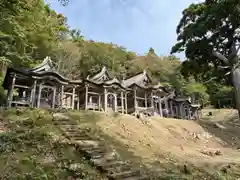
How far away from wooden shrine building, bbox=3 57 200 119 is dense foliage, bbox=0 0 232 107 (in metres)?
3.69

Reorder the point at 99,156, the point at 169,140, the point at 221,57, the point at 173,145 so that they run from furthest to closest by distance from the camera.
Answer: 1. the point at 169,140
2. the point at 173,145
3. the point at 221,57
4. the point at 99,156

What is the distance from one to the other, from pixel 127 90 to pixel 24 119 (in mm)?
15942

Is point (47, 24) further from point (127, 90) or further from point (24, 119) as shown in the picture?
point (24, 119)

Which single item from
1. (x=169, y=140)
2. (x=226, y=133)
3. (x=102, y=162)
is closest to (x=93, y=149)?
(x=102, y=162)

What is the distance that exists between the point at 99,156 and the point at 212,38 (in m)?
9.79

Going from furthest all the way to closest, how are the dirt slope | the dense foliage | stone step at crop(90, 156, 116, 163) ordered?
1. the dense foliage
2. the dirt slope
3. stone step at crop(90, 156, 116, 163)

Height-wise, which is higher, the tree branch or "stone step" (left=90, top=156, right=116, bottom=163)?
the tree branch

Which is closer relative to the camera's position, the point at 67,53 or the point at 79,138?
the point at 79,138

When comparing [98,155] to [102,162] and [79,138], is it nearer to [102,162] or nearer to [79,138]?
[102,162]

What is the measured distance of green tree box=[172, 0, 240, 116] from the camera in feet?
38.0

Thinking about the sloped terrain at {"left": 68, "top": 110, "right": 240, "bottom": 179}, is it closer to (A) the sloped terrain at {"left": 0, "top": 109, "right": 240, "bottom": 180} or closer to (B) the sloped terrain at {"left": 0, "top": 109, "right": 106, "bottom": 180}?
(A) the sloped terrain at {"left": 0, "top": 109, "right": 240, "bottom": 180}

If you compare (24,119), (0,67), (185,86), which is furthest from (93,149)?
(185,86)

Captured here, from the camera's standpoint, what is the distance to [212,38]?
42.8 ft

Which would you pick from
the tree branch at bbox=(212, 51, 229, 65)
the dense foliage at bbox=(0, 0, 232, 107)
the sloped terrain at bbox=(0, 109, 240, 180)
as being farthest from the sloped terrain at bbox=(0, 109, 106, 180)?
the dense foliage at bbox=(0, 0, 232, 107)
